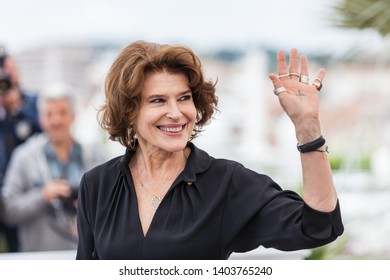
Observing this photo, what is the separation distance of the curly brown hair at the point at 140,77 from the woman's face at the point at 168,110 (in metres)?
0.02

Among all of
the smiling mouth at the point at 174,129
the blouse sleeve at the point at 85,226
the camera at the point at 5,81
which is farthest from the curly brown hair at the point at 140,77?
the camera at the point at 5,81

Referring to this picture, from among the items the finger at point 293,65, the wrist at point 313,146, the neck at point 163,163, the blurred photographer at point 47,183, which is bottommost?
the blurred photographer at point 47,183

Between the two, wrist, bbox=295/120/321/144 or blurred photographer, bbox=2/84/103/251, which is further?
blurred photographer, bbox=2/84/103/251

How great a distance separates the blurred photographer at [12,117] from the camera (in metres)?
5.68

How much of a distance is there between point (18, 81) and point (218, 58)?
1608mm

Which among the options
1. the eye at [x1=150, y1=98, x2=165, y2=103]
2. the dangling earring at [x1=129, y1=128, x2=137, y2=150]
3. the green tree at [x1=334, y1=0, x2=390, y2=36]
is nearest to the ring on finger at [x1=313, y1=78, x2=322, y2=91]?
the eye at [x1=150, y1=98, x2=165, y2=103]

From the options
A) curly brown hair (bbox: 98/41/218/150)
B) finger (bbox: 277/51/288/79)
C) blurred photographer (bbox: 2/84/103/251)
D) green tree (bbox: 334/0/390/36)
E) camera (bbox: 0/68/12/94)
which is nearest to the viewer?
finger (bbox: 277/51/288/79)

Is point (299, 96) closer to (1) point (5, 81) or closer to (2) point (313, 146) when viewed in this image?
(2) point (313, 146)

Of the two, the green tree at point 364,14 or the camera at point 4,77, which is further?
the camera at point 4,77

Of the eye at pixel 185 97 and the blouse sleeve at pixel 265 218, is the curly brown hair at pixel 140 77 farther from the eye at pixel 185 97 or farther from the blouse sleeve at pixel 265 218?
the blouse sleeve at pixel 265 218

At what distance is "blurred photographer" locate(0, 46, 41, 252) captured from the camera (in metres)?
5.68

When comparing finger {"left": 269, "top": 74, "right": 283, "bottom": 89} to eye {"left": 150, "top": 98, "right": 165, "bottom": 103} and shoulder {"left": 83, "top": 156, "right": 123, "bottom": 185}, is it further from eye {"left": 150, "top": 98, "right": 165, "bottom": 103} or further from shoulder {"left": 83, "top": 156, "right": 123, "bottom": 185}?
shoulder {"left": 83, "top": 156, "right": 123, "bottom": 185}

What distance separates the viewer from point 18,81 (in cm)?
589
